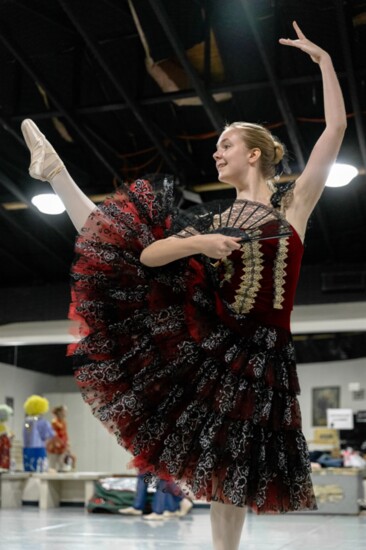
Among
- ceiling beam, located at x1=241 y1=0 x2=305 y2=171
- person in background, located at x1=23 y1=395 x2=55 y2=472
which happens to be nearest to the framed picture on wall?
person in background, located at x1=23 y1=395 x2=55 y2=472

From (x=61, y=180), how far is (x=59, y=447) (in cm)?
762

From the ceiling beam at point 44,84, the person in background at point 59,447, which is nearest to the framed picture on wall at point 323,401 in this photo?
the person in background at point 59,447

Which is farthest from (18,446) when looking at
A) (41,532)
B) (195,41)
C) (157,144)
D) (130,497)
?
(195,41)

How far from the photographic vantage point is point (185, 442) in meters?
1.75

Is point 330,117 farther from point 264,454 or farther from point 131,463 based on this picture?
point 131,463

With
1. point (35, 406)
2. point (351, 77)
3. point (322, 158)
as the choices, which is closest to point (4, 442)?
point (35, 406)

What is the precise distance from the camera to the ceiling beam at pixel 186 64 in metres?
4.69

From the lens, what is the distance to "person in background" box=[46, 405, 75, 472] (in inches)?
362

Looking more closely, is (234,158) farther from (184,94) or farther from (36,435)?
(36,435)

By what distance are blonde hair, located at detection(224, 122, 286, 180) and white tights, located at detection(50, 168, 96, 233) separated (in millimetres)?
443

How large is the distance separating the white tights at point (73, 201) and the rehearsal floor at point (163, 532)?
2662mm

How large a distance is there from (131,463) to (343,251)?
695 centimetres

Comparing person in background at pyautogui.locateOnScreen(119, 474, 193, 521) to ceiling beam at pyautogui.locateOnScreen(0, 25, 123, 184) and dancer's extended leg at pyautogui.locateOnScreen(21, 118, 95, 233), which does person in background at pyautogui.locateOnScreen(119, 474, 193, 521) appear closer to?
ceiling beam at pyautogui.locateOnScreen(0, 25, 123, 184)

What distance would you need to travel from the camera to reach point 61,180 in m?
2.09
